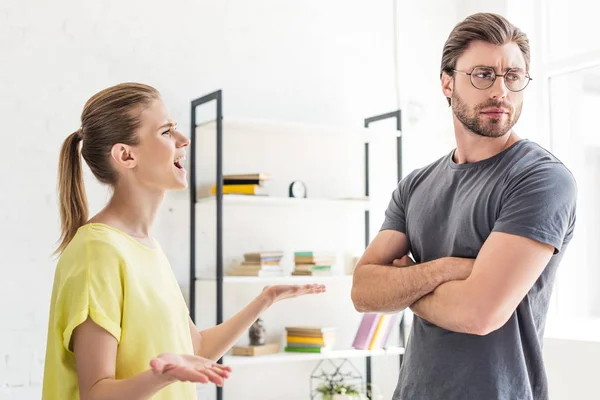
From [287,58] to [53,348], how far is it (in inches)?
114

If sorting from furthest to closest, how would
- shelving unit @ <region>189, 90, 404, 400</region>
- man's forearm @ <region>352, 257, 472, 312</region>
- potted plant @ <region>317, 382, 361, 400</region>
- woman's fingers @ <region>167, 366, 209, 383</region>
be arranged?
potted plant @ <region>317, 382, 361, 400</region> < shelving unit @ <region>189, 90, 404, 400</region> < man's forearm @ <region>352, 257, 472, 312</region> < woman's fingers @ <region>167, 366, 209, 383</region>

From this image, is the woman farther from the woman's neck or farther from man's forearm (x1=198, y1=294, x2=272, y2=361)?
man's forearm (x1=198, y1=294, x2=272, y2=361)

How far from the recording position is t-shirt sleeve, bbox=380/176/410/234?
7.00 ft

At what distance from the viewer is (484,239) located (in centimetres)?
181

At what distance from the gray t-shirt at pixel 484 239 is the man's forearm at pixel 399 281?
2.2 inches

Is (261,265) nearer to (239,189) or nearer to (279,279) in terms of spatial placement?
(279,279)

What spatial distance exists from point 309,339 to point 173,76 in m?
1.48

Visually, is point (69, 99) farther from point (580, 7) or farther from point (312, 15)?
point (580, 7)

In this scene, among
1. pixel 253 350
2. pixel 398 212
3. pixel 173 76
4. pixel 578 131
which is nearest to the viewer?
pixel 398 212

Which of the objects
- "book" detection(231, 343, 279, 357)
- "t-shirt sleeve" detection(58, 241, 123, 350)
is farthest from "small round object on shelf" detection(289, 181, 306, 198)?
"t-shirt sleeve" detection(58, 241, 123, 350)

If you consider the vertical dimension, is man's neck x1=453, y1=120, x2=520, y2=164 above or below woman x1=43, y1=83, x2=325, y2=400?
above

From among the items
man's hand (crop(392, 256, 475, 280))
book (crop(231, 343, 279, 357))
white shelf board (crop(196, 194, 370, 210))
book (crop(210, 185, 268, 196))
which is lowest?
book (crop(231, 343, 279, 357))

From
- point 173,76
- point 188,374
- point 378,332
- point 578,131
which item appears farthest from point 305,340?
point 188,374

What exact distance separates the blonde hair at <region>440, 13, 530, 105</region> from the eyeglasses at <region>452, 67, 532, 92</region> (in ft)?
0.22
